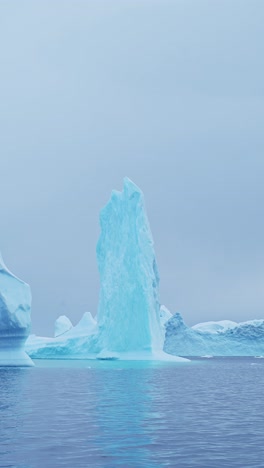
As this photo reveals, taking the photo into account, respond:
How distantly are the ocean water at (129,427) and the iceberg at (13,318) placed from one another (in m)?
9.54

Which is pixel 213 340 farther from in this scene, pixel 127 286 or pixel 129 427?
pixel 129 427

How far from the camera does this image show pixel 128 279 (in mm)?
44219

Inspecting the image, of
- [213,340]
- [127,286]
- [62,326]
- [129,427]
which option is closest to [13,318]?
[127,286]

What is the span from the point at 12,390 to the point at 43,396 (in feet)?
5.90

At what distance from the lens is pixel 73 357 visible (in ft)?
167

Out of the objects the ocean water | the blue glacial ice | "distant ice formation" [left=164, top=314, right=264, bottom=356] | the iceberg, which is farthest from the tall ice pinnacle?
"distant ice formation" [left=164, top=314, right=264, bottom=356]

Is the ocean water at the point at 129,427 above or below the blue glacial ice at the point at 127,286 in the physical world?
below

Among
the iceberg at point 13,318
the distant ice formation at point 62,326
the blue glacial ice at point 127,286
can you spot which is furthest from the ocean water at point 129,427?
the distant ice formation at point 62,326

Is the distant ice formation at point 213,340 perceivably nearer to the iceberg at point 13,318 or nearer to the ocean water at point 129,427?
the iceberg at point 13,318

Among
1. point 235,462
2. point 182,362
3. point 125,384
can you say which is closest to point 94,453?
point 235,462

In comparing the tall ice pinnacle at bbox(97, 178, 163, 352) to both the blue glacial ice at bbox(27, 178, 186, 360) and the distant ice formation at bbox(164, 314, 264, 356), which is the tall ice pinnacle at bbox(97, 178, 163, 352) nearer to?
the blue glacial ice at bbox(27, 178, 186, 360)

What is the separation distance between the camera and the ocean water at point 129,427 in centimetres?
1027

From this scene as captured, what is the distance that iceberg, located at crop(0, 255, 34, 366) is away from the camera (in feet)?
106

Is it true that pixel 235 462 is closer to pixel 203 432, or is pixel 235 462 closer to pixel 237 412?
pixel 203 432
